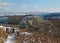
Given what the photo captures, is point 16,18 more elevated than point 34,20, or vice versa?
point 34,20

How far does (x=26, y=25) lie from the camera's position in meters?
26.7

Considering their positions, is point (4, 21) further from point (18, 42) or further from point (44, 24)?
point (18, 42)

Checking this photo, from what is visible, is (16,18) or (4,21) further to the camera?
(4,21)

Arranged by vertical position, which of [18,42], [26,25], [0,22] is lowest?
[0,22]

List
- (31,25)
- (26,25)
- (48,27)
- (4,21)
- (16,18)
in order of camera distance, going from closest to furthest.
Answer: (48,27) < (31,25) < (26,25) < (16,18) < (4,21)

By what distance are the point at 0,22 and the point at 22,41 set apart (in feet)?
85.3

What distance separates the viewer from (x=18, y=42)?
12766 millimetres

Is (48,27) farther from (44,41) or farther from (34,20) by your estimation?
(44,41)

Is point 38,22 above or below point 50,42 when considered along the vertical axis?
below

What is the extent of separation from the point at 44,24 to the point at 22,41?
36.0 ft

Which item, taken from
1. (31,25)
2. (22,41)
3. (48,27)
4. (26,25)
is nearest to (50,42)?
(22,41)

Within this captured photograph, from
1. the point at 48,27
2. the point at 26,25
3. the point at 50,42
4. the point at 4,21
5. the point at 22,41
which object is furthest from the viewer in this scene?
the point at 4,21


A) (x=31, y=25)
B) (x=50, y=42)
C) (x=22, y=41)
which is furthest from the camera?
(x=31, y=25)

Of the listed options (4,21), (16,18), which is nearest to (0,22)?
(4,21)
